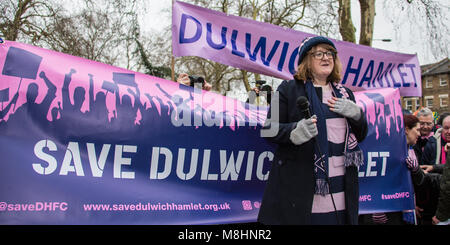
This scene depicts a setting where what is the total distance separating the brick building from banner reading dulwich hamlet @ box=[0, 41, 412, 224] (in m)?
44.7

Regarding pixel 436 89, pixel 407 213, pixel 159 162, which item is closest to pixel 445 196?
pixel 407 213

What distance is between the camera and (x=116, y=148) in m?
2.40

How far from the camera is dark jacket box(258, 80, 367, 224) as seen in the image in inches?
74.7

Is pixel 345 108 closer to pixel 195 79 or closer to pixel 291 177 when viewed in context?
pixel 291 177

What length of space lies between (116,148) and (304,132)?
128cm

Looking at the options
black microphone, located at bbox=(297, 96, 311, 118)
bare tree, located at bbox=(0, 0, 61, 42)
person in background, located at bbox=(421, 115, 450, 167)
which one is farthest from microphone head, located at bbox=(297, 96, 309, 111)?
bare tree, located at bbox=(0, 0, 61, 42)

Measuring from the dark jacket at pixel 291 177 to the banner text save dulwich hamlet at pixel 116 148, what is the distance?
708 millimetres

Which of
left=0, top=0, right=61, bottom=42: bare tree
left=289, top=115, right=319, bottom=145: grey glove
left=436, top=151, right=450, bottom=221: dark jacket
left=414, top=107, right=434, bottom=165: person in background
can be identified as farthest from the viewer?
left=0, top=0, right=61, bottom=42: bare tree

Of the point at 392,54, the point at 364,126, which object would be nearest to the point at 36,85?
the point at 364,126

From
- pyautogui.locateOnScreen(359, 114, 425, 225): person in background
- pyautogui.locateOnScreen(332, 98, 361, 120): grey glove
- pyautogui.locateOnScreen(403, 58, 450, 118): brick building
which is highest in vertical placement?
pyautogui.locateOnScreen(403, 58, 450, 118): brick building

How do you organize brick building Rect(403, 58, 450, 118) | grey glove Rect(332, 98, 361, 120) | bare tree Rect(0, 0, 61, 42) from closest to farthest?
grey glove Rect(332, 98, 361, 120)
bare tree Rect(0, 0, 61, 42)
brick building Rect(403, 58, 450, 118)

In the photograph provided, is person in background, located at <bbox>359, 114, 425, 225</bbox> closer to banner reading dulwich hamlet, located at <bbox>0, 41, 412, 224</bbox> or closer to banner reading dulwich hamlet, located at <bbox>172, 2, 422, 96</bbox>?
banner reading dulwich hamlet, located at <bbox>172, 2, 422, 96</bbox>

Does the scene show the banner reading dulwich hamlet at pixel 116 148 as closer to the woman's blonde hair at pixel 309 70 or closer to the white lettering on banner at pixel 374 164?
the woman's blonde hair at pixel 309 70

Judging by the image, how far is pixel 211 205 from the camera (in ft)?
8.51
